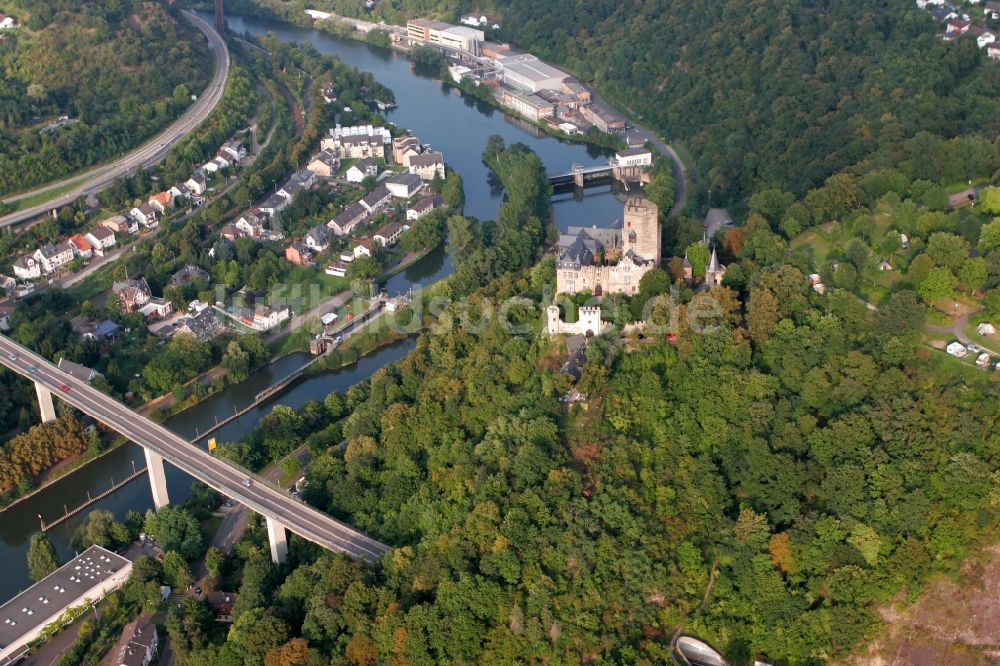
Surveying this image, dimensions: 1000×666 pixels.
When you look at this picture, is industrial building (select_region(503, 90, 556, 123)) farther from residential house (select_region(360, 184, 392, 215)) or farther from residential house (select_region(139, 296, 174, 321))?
residential house (select_region(139, 296, 174, 321))

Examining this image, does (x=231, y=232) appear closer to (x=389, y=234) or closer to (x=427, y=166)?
(x=389, y=234)

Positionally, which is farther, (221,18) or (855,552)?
(221,18)

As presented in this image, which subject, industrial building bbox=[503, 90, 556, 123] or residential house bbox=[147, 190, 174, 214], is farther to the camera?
industrial building bbox=[503, 90, 556, 123]

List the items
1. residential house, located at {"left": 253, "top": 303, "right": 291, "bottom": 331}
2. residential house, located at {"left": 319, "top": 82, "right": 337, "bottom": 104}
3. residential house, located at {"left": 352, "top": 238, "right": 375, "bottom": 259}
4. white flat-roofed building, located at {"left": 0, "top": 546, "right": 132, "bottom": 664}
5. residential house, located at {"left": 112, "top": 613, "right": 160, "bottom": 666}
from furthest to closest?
residential house, located at {"left": 319, "top": 82, "right": 337, "bottom": 104}, residential house, located at {"left": 352, "top": 238, "right": 375, "bottom": 259}, residential house, located at {"left": 253, "top": 303, "right": 291, "bottom": 331}, white flat-roofed building, located at {"left": 0, "top": 546, "right": 132, "bottom": 664}, residential house, located at {"left": 112, "top": 613, "right": 160, "bottom": 666}

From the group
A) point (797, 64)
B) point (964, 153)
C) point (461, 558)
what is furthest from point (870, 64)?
point (461, 558)

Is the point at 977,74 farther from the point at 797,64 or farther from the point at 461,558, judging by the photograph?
the point at 461,558

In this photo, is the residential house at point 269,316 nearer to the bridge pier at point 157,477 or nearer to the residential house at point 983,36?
the bridge pier at point 157,477

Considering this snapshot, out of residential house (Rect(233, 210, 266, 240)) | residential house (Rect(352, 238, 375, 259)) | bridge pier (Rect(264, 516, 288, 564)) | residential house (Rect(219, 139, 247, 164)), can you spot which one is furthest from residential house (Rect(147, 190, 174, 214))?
bridge pier (Rect(264, 516, 288, 564))
